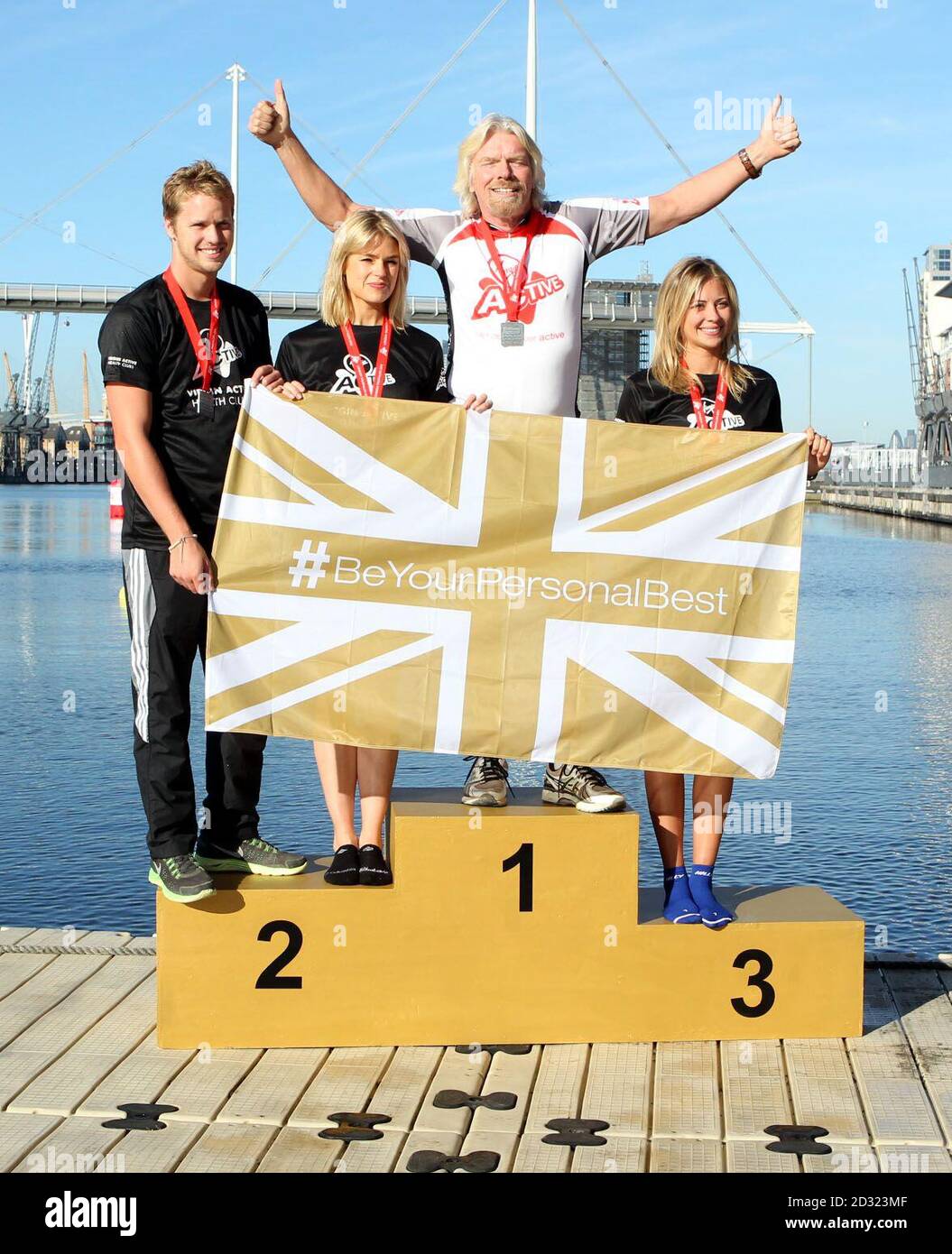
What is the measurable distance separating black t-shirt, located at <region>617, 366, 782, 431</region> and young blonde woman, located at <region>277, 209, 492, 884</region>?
1.65 feet

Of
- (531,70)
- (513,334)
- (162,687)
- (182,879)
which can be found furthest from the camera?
(531,70)

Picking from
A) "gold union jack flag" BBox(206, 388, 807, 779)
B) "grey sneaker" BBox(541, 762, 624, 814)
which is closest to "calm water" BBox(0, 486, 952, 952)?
"grey sneaker" BBox(541, 762, 624, 814)

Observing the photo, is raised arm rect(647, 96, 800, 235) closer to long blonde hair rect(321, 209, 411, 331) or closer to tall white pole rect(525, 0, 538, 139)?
long blonde hair rect(321, 209, 411, 331)

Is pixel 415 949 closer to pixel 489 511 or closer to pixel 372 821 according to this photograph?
pixel 372 821

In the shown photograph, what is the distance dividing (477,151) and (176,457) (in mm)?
1265

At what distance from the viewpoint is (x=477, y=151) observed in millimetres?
4375

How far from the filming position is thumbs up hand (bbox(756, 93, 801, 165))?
4461 millimetres

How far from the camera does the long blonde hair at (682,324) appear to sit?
4320mm

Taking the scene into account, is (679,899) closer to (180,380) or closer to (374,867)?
(374,867)

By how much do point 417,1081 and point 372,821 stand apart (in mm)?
754

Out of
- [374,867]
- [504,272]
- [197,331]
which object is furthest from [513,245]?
[374,867]

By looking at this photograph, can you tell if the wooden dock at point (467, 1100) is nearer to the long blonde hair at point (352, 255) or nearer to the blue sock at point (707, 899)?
the blue sock at point (707, 899)

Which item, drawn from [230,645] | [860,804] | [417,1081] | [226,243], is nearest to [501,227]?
[226,243]
